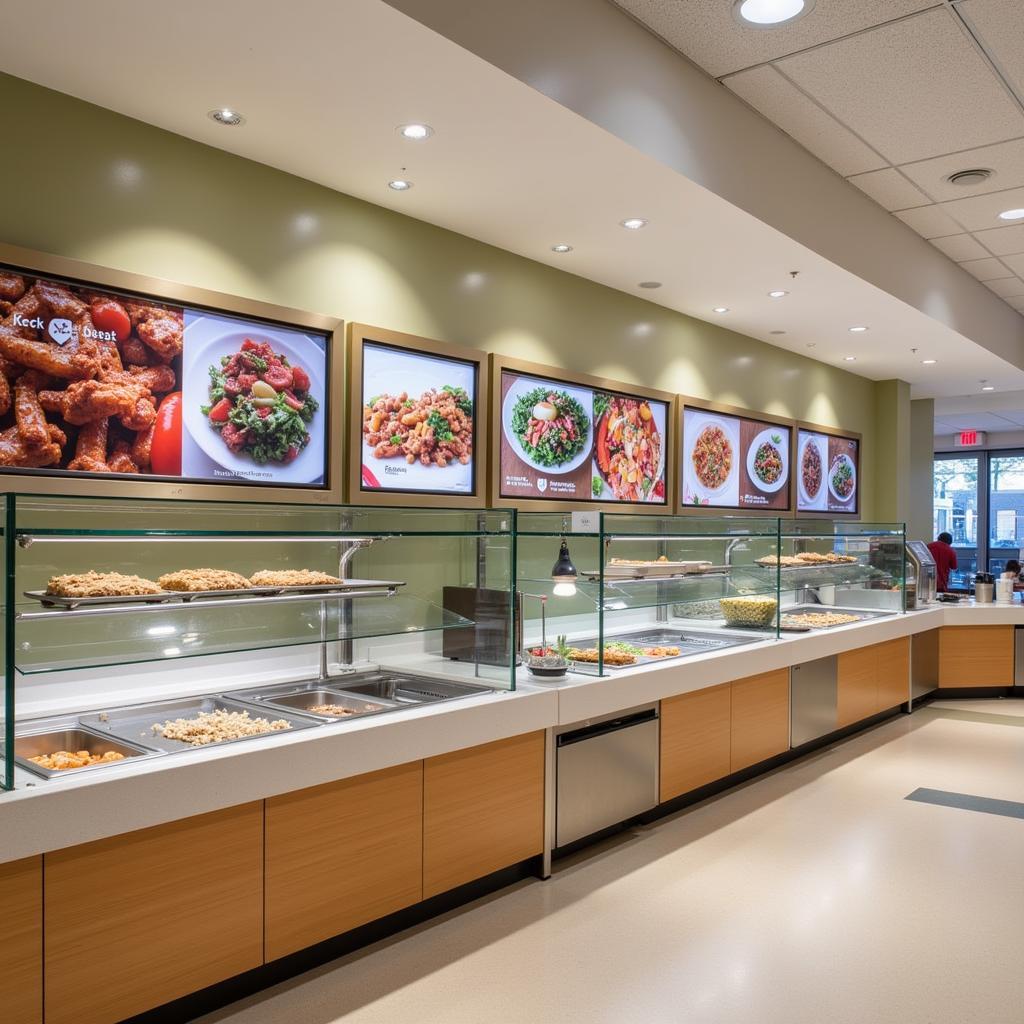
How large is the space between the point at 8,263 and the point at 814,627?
463 centimetres

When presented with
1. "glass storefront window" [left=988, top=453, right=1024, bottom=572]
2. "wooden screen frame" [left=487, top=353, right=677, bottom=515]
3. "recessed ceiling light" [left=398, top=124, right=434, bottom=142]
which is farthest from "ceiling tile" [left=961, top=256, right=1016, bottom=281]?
"glass storefront window" [left=988, top=453, right=1024, bottom=572]

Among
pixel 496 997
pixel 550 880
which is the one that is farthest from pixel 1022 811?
pixel 496 997

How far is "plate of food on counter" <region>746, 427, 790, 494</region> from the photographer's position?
6504 millimetres

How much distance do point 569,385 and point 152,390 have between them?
240cm

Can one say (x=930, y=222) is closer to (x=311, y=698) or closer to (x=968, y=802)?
(x=968, y=802)

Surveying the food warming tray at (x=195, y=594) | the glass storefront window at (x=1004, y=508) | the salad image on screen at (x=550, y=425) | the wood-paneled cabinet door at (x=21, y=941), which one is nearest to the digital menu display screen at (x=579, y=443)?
the salad image on screen at (x=550, y=425)

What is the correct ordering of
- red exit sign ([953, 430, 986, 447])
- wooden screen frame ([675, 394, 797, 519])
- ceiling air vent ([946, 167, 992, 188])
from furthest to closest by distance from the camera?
1. red exit sign ([953, 430, 986, 447])
2. wooden screen frame ([675, 394, 797, 519])
3. ceiling air vent ([946, 167, 992, 188])

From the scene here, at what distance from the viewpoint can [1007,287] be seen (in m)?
6.98

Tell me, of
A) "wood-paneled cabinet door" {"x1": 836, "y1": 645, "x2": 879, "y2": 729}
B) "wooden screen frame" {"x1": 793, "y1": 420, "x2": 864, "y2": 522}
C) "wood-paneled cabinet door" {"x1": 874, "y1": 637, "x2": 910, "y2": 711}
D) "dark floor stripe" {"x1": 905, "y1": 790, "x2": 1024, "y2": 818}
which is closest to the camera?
"dark floor stripe" {"x1": 905, "y1": 790, "x2": 1024, "y2": 818}

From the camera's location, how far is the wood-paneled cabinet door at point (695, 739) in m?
4.11

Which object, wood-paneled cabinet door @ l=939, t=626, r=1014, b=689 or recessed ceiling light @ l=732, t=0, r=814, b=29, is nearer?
recessed ceiling light @ l=732, t=0, r=814, b=29

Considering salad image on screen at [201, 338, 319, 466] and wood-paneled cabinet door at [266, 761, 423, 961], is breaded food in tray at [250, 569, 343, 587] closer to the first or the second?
salad image on screen at [201, 338, 319, 466]

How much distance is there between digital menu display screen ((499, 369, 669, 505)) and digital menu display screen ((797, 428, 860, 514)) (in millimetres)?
2079

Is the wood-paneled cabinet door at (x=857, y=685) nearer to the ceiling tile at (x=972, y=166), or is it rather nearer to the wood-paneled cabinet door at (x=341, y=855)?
the ceiling tile at (x=972, y=166)
